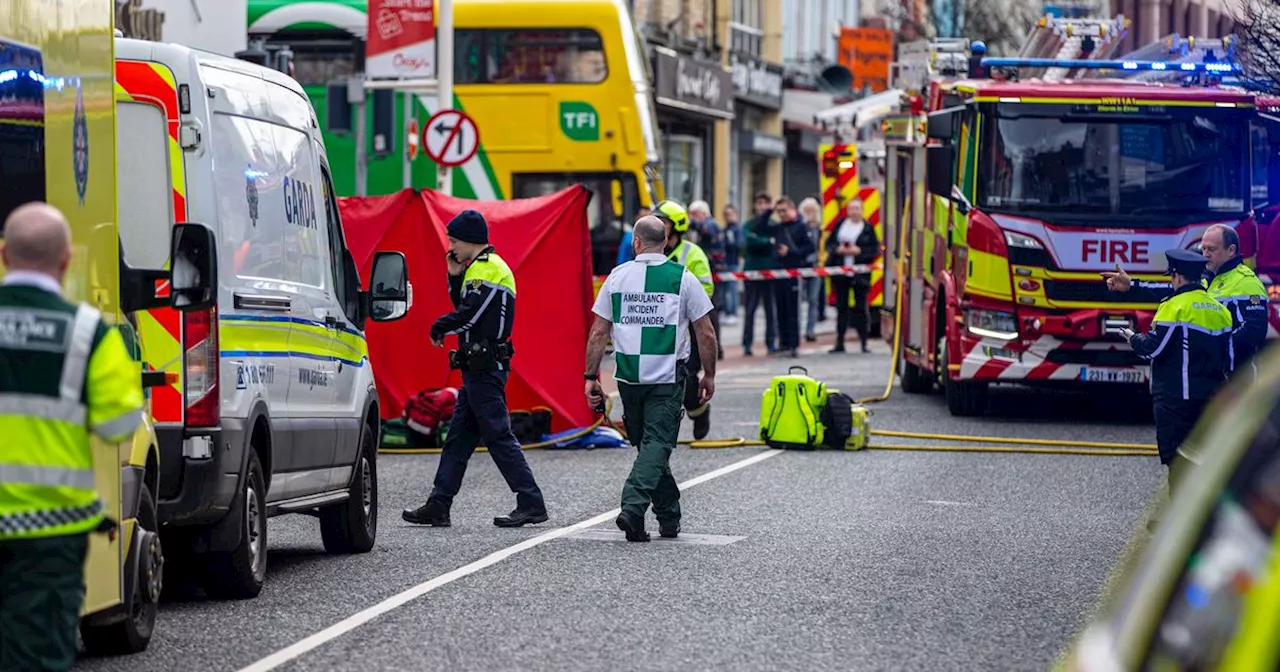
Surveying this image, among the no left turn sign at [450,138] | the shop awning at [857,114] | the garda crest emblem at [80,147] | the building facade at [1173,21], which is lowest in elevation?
the garda crest emblem at [80,147]

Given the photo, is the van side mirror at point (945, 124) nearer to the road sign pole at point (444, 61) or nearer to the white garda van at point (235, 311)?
the road sign pole at point (444, 61)

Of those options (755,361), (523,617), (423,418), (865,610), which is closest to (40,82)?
(523,617)

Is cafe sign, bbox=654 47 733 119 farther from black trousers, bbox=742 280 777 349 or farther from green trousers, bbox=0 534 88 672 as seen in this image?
green trousers, bbox=0 534 88 672

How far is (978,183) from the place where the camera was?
18844 mm

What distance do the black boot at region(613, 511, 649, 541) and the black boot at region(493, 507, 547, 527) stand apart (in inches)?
30.6

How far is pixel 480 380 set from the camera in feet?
39.7

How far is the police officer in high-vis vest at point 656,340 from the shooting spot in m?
11.5

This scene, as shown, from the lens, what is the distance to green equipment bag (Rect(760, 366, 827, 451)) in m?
16.7

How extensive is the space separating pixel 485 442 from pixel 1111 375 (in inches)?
319

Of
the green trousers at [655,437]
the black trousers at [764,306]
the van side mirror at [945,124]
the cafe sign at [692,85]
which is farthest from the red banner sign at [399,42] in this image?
the cafe sign at [692,85]

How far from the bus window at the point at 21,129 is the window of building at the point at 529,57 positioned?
18860mm

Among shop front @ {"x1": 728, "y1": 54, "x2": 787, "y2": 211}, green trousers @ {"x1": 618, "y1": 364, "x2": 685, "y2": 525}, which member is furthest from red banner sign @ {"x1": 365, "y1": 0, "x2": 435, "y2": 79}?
shop front @ {"x1": 728, "y1": 54, "x2": 787, "y2": 211}

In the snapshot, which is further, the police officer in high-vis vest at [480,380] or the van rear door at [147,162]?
the police officer in high-vis vest at [480,380]

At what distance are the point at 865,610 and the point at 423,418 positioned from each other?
8.14 m
